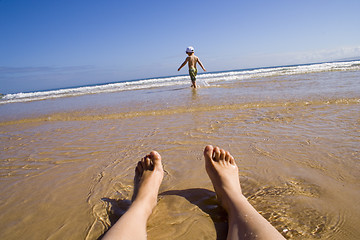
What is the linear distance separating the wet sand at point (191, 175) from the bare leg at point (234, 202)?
0.26ft

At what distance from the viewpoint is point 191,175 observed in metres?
1.72

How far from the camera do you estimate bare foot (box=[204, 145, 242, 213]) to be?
132 centimetres

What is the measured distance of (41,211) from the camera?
55.6 inches

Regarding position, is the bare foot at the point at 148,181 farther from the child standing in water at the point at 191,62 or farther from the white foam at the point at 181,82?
the white foam at the point at 181,82

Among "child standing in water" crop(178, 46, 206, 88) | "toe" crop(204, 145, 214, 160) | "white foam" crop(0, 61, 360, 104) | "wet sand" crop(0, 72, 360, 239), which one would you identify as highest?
"child standing in water" crop(178, 46, 206, 88)

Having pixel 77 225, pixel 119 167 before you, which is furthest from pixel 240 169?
pixel 77 225

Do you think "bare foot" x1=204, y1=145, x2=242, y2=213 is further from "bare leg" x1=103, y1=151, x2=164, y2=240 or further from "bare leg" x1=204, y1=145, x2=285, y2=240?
"bare leg" x1=103, y1=151, x2=164, y2=240

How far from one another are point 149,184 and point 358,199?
51.9 inches

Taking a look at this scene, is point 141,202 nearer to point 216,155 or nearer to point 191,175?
point 191,175

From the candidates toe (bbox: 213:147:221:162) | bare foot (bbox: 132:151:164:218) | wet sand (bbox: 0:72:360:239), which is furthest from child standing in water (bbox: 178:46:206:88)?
bare foot (bbox: 132:151:164:218)

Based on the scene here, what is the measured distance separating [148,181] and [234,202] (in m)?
0.65

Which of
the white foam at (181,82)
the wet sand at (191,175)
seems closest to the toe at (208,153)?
the wet sand at (191,175)

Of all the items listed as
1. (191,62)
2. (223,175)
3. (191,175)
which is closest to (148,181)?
(191,175)

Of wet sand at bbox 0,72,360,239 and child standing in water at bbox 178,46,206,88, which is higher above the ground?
child standing in water at bbox 178,46,206,88
